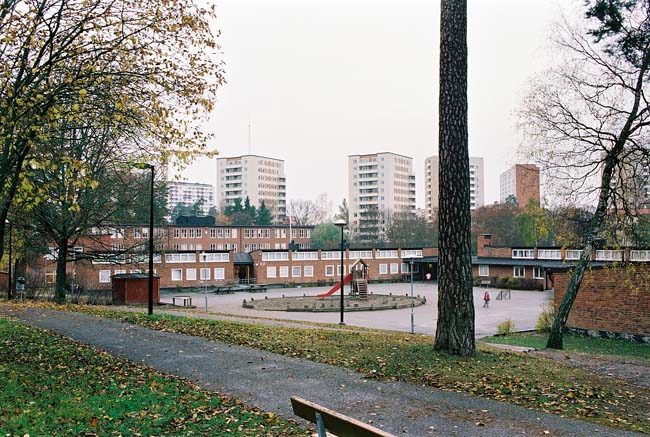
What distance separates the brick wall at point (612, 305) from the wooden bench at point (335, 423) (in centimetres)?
2019

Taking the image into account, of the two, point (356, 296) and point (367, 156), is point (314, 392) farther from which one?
point (367, 156)

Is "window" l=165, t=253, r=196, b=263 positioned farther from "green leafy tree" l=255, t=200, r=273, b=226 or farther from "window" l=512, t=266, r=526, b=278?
"green leafy tree" l=255, t=200, r=273, b=226

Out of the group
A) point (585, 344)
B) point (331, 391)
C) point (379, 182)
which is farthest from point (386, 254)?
point (379, 182)

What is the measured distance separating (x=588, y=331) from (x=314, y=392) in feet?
66.9

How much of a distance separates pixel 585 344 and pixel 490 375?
50.1 ft

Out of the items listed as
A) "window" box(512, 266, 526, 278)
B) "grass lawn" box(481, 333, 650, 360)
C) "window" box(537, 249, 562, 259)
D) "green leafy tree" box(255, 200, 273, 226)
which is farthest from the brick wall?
"green leafy tree" box(255, 200, 273, 226)

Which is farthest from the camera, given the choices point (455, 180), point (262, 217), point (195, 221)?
point (262, 217)

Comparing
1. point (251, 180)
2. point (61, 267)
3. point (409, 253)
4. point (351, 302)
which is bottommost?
point (351, 302)

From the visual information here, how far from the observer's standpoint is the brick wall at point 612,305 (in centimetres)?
2286

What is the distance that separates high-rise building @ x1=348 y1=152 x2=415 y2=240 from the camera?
13550cm

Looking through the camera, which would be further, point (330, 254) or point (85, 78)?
point (330, 254)

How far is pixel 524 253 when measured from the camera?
193ft

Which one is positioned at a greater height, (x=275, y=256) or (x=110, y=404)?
(x=275, y=256)

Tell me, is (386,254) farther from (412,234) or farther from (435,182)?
(435,182)
